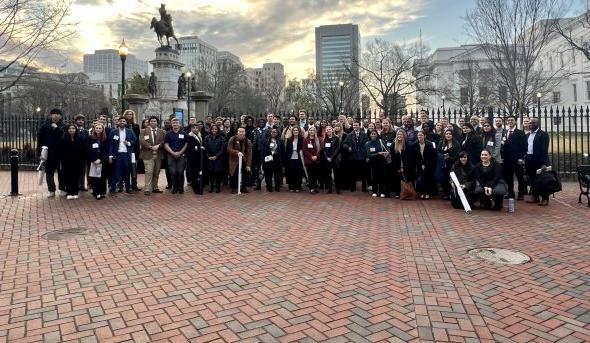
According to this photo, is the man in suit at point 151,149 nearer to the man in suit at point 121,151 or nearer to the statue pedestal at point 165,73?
the man in suit at point 121,151

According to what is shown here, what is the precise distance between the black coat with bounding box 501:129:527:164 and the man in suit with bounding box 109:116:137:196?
9962mm

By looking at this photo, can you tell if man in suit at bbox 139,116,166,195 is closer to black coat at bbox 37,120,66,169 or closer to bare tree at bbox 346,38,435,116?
black coat at bbox 37,120,66,169

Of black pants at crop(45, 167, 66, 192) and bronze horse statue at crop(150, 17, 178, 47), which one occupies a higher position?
bronze horse statue at crop(150, 17, 178, 47)

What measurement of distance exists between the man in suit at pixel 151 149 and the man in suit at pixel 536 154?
9844 millimetres

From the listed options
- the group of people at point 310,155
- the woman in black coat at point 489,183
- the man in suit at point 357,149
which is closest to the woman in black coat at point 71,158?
the group of people at point 310,155

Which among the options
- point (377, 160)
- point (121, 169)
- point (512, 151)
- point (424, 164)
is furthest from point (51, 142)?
point (512, 151)

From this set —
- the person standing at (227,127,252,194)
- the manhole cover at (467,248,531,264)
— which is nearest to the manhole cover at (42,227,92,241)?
the person standing at (227,127,252,194)

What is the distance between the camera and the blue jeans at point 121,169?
1135 cm

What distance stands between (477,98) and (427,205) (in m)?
42.4

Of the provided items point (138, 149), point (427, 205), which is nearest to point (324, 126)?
point (427, 205)

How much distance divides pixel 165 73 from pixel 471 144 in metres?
21.5

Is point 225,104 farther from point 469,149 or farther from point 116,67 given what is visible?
point 116,67

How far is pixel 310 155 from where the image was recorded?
11883 mm

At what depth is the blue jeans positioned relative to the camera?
11352mm
